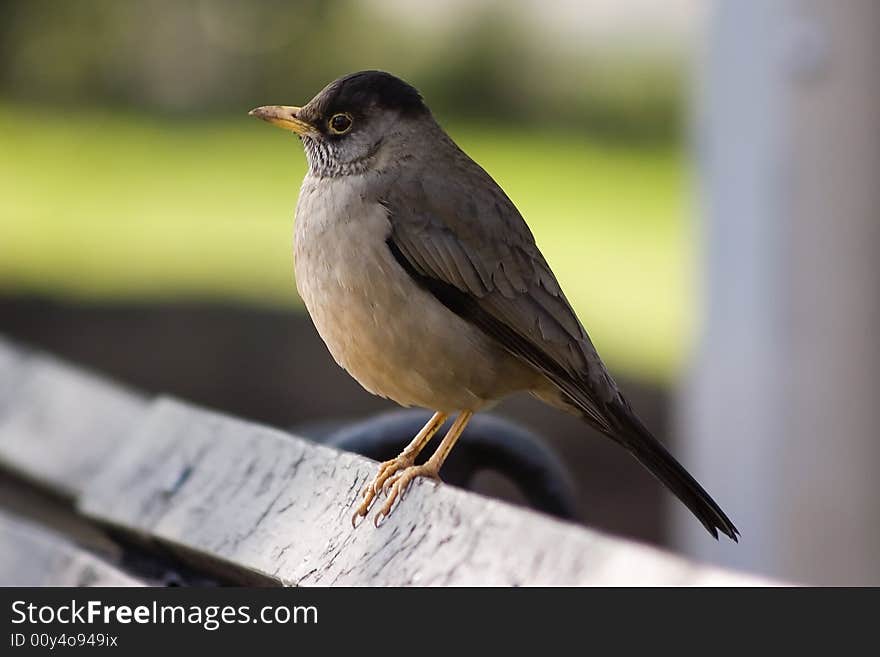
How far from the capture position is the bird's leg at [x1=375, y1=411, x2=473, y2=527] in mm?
2293

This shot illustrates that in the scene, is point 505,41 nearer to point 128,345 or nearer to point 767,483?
point 128,345

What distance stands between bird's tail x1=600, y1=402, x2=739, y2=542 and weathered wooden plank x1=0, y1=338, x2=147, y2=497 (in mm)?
1210

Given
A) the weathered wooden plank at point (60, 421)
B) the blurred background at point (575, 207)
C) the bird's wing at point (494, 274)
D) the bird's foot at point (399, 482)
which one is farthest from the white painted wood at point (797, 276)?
the bird's foot at point (399, 482)

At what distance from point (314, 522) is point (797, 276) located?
403 centimetres

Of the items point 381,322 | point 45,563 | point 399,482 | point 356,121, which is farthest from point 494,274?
point 45,563

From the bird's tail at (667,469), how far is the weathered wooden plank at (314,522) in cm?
57

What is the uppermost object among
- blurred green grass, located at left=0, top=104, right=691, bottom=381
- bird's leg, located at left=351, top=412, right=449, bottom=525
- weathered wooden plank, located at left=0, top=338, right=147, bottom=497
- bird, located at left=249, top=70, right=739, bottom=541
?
bird, located at left=249, top=70, right=739, bottom=541

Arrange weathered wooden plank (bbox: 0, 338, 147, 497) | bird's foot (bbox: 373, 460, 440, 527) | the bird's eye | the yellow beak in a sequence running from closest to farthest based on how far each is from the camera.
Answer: bird's foot (bbox: 373, 460, 440, 527)
the yellow beak
the bird's eye
weathered wooden plank (bbox: 0, 338, 147, 497)

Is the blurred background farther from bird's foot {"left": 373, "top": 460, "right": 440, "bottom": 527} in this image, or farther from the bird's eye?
bird's foot {"left": 373, "top": 460, "right": 440, "bottom": 527}

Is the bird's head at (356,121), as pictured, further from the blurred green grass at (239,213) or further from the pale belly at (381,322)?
the blurred green grass at (239,213)

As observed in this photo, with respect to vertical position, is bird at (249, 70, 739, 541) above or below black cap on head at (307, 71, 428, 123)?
below

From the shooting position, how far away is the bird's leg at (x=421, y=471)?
7.52 ft

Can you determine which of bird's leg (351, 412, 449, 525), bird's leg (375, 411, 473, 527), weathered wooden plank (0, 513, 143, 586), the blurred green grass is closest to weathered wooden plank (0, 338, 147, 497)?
weathered wooden plank (0, 513, 143, 586)
